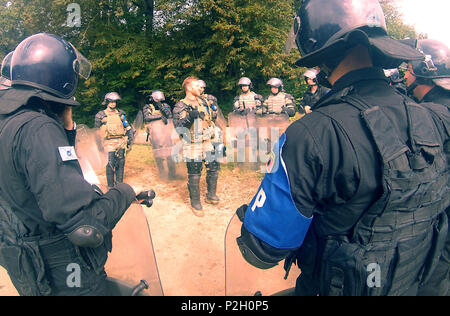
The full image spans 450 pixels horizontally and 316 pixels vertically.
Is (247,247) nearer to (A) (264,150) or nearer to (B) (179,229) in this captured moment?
(B) (179,229)

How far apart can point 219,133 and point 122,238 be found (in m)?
3.83

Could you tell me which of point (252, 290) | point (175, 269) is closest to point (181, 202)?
point (175, 269)

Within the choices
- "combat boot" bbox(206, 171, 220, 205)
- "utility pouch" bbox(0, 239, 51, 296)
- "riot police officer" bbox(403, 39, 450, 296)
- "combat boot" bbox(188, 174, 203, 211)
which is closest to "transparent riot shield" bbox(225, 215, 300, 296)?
"utility pouch" bbox(0, 239, 51, 296)

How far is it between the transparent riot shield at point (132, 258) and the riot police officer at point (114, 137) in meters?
4.74

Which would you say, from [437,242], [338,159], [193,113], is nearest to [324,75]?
[338,159]

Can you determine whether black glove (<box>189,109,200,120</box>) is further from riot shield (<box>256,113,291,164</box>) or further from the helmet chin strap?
the helmet chin strap

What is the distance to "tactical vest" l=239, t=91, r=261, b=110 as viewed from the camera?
9.00 m

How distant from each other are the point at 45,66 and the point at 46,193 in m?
0.79

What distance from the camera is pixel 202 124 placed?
4.97 m

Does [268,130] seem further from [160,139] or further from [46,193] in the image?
[46,193]

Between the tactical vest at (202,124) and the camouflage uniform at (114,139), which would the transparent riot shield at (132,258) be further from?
the camouflage uniform at (114,139)

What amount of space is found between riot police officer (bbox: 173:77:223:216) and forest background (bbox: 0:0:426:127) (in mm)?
10330

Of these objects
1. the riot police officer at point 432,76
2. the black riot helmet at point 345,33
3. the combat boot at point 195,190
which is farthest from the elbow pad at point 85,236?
the combat boot at point 195,190

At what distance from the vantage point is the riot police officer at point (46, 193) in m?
1.35
